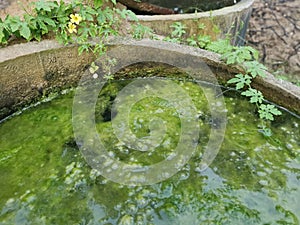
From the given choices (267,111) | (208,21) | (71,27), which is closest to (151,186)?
(267,111)

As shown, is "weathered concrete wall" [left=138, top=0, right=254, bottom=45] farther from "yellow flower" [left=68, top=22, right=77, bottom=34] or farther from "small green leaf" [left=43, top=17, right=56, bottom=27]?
"small green leaf" [left=43, top=17, right=56, bottom=27]

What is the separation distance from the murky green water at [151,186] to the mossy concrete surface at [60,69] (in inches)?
5.0

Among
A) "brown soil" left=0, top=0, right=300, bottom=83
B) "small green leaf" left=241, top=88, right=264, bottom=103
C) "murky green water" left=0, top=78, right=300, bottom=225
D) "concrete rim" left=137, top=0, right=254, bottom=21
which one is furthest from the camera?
→ "brown soil" left=0, top=0, right=300, bottom=83

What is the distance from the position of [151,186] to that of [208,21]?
193 cm

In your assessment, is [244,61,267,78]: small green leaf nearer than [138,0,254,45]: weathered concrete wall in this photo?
Yes

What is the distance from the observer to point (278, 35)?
450 centimetres

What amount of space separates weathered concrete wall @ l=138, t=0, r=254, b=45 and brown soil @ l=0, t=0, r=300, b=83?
1249 millimetres

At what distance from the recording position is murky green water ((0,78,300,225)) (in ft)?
5.25

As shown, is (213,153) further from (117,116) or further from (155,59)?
(155,59)

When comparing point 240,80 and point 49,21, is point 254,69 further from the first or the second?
point 49,21

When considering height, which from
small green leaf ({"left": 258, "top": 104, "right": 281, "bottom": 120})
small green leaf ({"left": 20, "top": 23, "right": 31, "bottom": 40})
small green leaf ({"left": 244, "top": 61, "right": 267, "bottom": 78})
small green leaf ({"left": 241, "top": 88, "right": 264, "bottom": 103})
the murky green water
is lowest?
the murky green water

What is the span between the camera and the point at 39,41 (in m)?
2.20

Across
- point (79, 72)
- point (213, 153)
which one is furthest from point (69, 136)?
point (213, 153)

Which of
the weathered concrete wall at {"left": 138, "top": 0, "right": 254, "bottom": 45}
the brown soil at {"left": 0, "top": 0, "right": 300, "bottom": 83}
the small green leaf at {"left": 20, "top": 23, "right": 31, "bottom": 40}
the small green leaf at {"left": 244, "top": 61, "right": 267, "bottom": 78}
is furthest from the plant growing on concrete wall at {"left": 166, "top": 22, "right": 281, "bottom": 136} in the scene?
the brown soil at {"left": 0, "top": 0, "right": 300, "bottom": 83}
